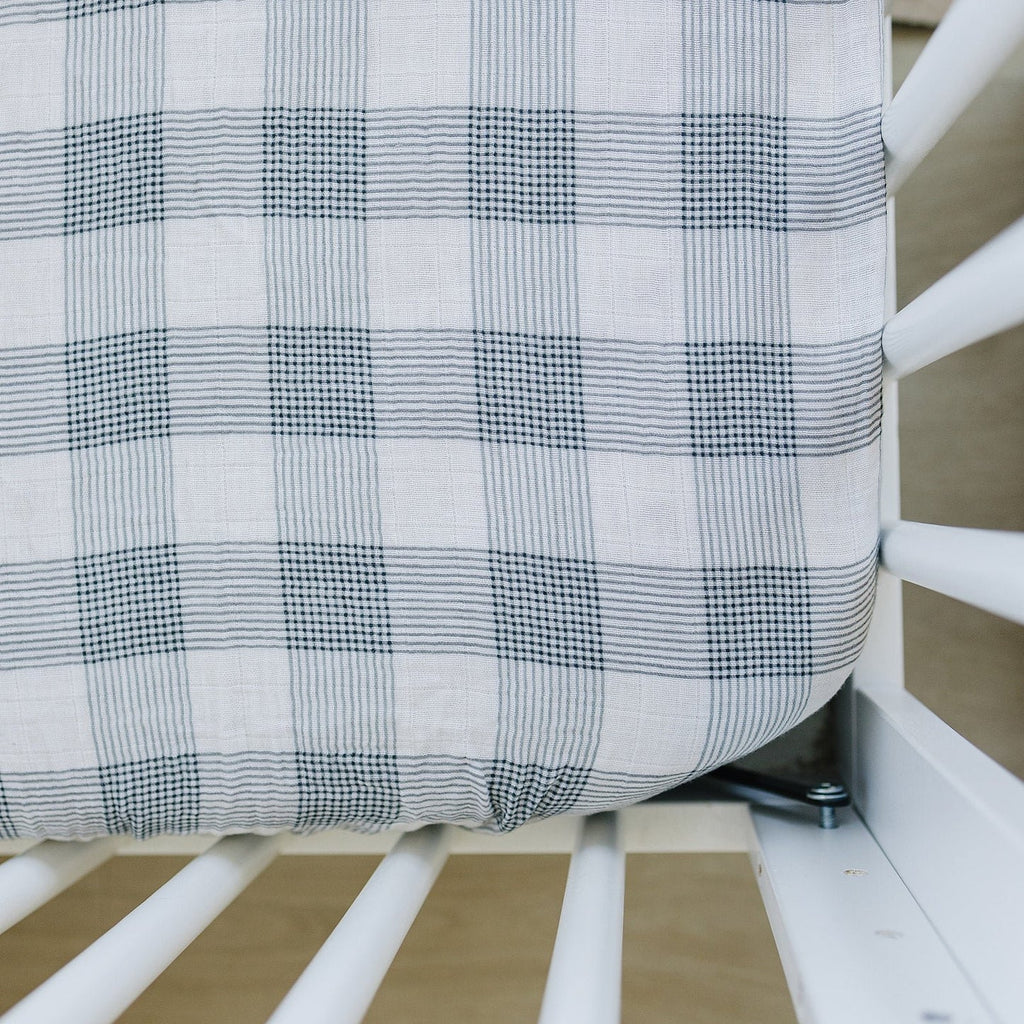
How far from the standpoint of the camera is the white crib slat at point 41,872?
43 centimetres

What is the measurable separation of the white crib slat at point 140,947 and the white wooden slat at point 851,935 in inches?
10.0

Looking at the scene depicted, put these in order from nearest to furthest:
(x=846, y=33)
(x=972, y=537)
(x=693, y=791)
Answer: (x=972, y=537)
(x=846, y=33)
(x=693, y=791)

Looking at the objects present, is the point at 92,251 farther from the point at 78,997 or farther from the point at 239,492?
the point at 78,997

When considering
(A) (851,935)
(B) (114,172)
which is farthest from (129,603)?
(A) (851,935)

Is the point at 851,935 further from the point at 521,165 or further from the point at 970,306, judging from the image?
the point at 521,165

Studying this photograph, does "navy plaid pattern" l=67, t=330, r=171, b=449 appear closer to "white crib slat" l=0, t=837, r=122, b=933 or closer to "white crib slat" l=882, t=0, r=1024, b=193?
"white crib slat" l=0, t=837, r=122, b=933

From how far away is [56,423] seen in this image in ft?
1.53

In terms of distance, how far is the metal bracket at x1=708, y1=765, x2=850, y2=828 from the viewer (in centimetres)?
51

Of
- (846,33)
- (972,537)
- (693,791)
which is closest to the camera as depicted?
(972,537)

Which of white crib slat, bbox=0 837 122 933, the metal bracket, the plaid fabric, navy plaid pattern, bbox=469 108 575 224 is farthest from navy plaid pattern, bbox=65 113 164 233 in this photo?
the metal bracket

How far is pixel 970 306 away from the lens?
286mm

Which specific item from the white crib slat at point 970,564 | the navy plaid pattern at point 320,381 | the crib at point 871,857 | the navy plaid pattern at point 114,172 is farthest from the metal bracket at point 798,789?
the navy plaid pattern at point 114,172

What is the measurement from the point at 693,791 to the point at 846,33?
1.36ft

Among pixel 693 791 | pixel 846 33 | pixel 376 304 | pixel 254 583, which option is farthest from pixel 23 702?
pixel 846 33
